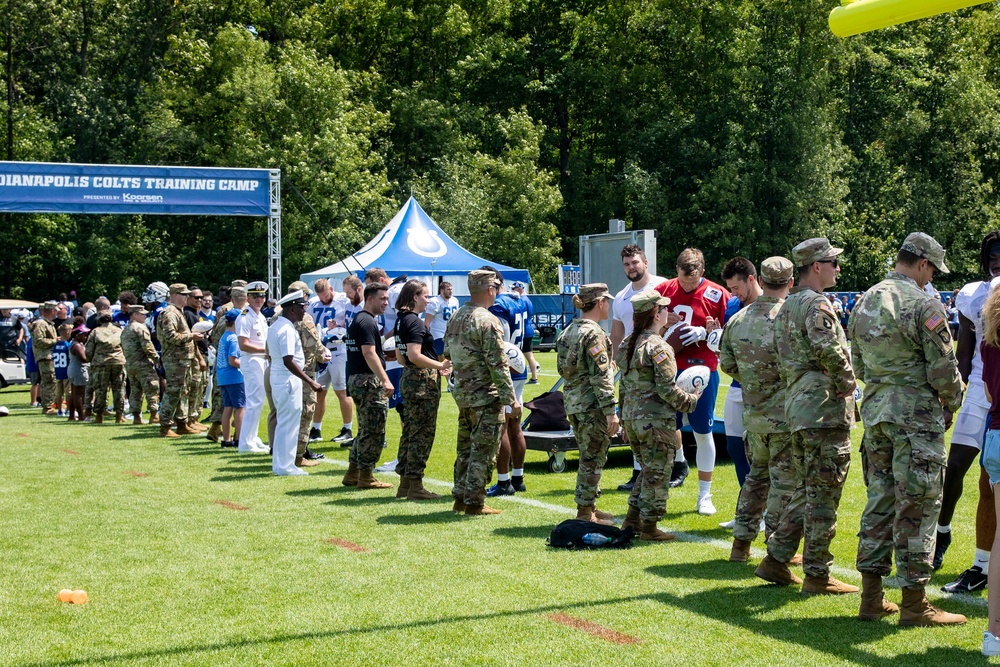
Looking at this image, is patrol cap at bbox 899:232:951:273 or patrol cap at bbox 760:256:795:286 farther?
patrol cap at bbox 760:256:795:286

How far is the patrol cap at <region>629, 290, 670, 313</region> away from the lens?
7.75 metres

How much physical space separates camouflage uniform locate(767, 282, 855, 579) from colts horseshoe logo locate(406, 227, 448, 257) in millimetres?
20557

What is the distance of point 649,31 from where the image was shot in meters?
53.0

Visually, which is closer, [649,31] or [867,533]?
[867,533]

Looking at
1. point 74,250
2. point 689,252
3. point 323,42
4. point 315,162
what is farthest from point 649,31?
point 689,252

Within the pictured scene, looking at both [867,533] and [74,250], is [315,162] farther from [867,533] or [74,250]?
[867,533]

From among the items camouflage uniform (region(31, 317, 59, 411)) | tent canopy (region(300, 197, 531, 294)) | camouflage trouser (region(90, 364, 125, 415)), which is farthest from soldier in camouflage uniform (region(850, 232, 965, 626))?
tent canopy (region(300, 197, 531, 294))

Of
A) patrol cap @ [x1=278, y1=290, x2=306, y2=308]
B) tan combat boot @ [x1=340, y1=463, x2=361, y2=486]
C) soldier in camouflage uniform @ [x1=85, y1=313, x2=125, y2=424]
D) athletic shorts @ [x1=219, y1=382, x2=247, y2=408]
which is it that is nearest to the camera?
tan combat boot @ [x1=340, y1=463, x2=361, y2=486]

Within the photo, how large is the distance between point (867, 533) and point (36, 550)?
6.06 meters

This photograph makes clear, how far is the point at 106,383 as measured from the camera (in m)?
18.5

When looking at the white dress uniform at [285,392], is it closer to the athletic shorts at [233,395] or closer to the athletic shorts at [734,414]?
the athletic shorts at [233,395]

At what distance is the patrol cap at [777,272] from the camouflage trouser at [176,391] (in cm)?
1076

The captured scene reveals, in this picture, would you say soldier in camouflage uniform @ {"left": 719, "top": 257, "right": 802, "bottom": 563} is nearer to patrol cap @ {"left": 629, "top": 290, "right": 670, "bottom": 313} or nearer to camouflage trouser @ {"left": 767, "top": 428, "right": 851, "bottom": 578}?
camouflage trouser @ {"left": 767, "top": 428, "right": 851, "bottom": 578}

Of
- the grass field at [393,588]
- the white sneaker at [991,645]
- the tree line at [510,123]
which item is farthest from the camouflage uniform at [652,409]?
the tree line at [510,123]
